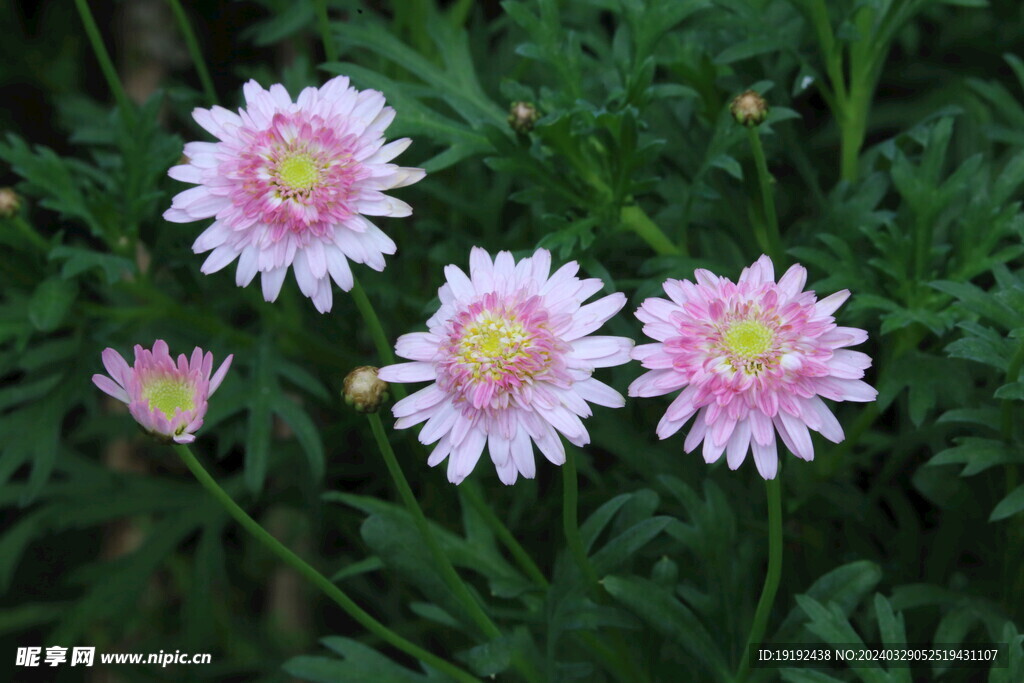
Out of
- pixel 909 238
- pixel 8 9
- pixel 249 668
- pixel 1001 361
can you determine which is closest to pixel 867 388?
pixel 1001 361

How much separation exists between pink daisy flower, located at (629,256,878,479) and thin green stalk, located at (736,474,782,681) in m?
0.05

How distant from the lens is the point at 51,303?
4.33ft

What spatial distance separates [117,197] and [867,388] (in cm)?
103

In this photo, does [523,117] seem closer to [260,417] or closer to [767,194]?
[767,194]

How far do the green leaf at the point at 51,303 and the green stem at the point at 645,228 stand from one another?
70 centimetres

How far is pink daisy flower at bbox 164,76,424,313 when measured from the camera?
1.03m

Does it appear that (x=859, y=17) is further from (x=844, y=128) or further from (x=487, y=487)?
(x=487, y=487)

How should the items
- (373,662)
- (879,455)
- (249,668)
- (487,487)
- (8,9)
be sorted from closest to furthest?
(373,662), (487,487), (249,668), (879,455), (8,9)

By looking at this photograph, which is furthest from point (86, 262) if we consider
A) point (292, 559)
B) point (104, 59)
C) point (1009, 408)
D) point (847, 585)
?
point (1009, 408)

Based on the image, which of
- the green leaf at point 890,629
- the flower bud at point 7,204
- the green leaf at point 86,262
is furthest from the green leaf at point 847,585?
the flower bud at point 7,204

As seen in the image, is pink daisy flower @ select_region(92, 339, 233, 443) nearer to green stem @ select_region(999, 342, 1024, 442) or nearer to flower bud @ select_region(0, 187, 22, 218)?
flower bud @ select_region(0, 187, 22, 218)

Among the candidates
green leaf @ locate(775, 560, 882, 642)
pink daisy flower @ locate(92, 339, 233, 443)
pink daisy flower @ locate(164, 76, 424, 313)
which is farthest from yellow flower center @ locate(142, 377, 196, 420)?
green leaf @ locate(775, 560, 882, 642)

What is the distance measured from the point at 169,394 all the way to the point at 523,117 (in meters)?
0.52

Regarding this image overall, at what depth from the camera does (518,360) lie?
951 mm
